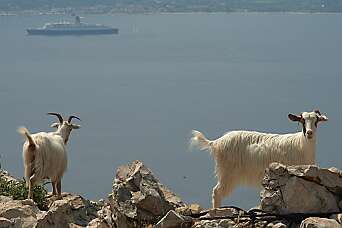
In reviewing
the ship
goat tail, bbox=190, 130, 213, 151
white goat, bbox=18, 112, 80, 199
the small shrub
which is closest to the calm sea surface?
the ship

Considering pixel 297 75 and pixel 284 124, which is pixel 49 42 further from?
pixel 284 124

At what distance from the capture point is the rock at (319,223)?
5.59 m

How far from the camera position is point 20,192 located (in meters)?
9.12

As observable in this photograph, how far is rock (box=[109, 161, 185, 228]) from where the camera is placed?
6566mm

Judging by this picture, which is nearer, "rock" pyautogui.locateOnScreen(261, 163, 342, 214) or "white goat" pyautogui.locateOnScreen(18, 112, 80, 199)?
"rock" pyautogui.locateOnScreen(261, 163, 342, 214)

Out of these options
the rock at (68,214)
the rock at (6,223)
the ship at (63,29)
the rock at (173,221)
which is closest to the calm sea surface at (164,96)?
the ship at (63,29)

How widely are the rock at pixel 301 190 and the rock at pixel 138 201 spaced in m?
0.87

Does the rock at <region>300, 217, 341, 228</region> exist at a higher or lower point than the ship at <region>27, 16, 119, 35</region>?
higher

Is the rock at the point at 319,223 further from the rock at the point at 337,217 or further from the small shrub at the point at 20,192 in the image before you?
the small shrub at the point at 20,192

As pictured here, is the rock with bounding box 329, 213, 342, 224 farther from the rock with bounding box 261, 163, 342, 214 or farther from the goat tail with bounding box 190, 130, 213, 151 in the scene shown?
the goat tail with bounding box 190, 130, 213, 151

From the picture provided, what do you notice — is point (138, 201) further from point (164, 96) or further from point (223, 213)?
point (164, 96)

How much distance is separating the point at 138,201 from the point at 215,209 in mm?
612

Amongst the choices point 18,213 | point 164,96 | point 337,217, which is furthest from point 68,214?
point 164,96

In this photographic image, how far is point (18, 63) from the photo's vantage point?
102 meters
